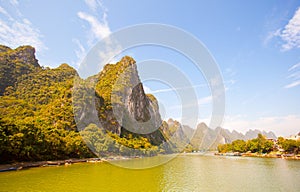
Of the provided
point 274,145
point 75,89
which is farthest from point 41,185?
point 274,145

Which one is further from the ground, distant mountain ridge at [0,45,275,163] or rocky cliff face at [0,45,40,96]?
rocky cliff face at [0,45,40,96]

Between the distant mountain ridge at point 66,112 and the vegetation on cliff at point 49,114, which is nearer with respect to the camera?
the vegetation on cliff at point 49,114

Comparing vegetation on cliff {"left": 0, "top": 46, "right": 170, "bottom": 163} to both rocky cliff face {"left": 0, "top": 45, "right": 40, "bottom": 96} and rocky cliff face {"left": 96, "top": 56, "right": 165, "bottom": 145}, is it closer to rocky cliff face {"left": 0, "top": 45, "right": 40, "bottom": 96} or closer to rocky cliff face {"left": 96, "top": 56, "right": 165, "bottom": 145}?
rocky cliff face {"left": 0, "top": 45, "right": 40, "bottom": 96}

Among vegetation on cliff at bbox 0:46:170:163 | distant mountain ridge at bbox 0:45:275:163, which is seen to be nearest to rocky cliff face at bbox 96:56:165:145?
distant mountain ridge at bbox 0:45:275:163

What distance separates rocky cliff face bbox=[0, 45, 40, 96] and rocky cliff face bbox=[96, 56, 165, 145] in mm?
16211

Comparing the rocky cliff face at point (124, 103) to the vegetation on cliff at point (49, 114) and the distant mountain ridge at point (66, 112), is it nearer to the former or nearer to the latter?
the distant mountain ridge at point (66, 112)

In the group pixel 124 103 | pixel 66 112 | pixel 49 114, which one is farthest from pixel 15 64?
pixel 124 103

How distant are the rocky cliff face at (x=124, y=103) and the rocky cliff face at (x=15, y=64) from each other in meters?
16.2

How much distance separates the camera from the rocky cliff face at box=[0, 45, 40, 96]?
1697 inches

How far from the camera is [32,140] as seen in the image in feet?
65.2

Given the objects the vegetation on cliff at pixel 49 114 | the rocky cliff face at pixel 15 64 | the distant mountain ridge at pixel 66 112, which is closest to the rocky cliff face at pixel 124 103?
the distant mountain ridge at pixel 66 112

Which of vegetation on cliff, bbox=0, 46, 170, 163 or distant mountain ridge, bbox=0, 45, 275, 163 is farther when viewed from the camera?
distant mountain ridge, bbox=0, 45, 275, 163

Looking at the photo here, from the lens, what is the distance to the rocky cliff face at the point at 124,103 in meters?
46.8

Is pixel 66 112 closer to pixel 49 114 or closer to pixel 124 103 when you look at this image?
pixel 49 114
